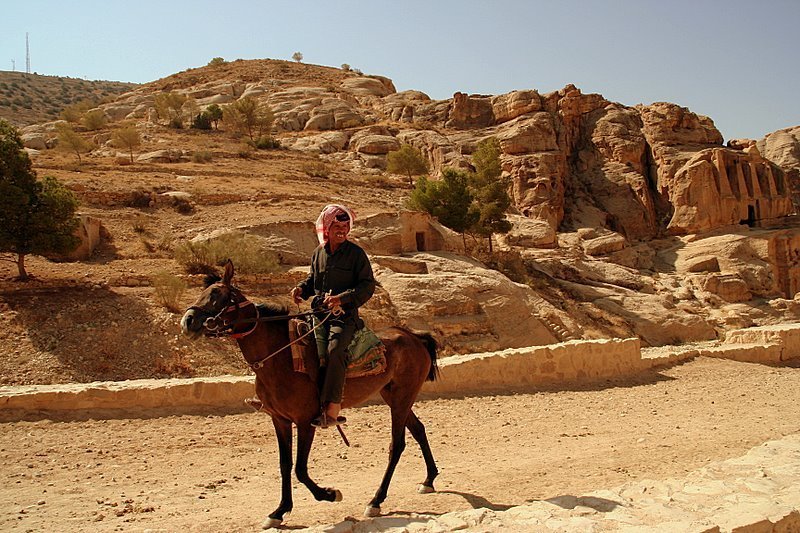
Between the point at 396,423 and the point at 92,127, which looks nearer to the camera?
the point at 396,423

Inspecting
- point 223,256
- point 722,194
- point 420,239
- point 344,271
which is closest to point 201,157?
point 420,239

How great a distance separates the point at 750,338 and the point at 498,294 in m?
6.79

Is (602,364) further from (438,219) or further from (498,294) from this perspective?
(438,219)

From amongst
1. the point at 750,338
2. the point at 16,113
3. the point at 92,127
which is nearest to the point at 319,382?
the point at 750,338

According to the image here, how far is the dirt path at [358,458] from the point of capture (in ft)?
20.1

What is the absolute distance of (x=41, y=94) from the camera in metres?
80.1

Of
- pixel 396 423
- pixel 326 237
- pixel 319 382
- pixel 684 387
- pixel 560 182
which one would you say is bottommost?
pixel 684 387

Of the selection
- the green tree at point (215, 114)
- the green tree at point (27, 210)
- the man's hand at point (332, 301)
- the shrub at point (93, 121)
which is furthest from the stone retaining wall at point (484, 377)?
the shrub at point (93, 121)

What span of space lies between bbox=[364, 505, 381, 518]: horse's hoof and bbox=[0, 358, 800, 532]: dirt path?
10.7 inches

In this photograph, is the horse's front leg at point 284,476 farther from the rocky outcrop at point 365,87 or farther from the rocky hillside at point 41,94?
the rocky hillside at point 41,94

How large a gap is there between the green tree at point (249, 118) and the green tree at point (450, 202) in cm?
2599

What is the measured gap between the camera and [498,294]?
1938 cm

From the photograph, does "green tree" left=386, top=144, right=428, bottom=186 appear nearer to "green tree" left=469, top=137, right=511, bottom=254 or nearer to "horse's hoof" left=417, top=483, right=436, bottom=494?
"green tree" left=469, top=137, right=511, bottom=254

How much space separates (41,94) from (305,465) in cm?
8901
